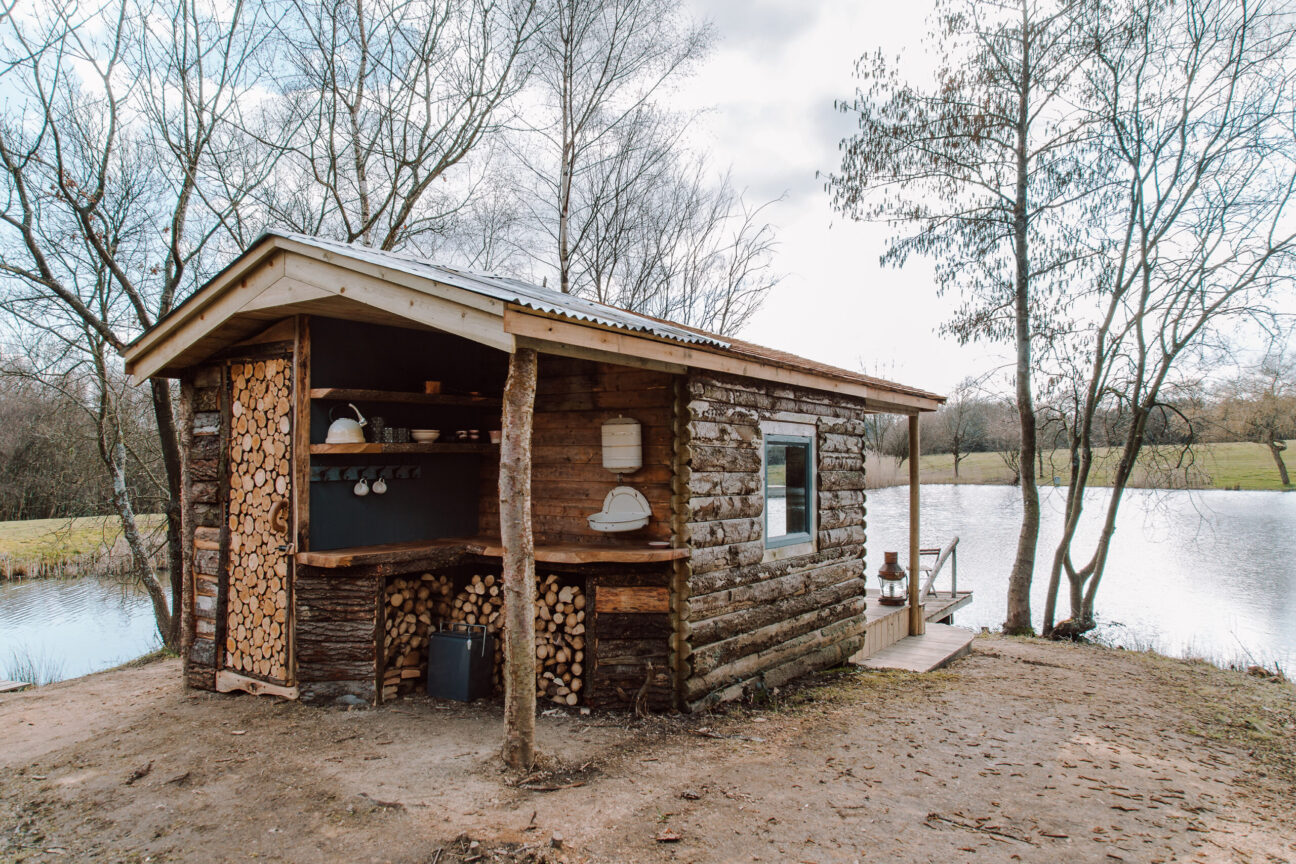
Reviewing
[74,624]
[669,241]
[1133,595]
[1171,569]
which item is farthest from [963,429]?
[74,624]

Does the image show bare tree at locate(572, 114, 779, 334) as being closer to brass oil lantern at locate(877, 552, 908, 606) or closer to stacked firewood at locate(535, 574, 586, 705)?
brass oil lantern at locate(877, 552, 908, 606)

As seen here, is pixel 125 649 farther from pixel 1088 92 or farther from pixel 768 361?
pixel 1088 92

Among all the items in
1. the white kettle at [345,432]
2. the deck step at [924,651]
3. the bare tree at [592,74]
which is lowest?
the deck step at [924,651]

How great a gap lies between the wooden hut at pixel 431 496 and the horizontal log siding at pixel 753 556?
2 cm

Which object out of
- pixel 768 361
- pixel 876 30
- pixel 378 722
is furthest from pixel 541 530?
pixel 876 30

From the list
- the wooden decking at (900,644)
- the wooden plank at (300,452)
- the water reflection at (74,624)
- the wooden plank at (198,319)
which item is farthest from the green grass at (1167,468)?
the water reflection at (74,624)

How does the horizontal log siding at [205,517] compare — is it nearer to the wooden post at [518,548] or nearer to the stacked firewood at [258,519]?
the stacked firewood at [258,519]

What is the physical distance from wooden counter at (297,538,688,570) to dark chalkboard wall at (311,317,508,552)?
0.73 ft

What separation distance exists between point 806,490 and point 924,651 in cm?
291

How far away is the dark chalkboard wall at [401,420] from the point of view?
4648mm

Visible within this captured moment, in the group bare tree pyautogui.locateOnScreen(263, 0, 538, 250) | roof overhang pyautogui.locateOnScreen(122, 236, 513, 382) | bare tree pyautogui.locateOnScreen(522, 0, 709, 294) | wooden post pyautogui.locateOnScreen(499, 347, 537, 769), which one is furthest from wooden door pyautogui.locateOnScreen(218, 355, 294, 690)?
bare tree pyautogui.locateOnScreen(522, 0, 709, 294)

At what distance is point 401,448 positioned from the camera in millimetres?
4637

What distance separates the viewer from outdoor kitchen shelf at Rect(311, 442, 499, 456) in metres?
4.44

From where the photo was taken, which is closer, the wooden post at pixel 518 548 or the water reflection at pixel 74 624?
the wooden post at pixel 518 548
